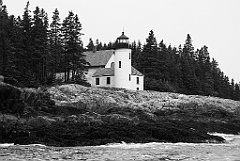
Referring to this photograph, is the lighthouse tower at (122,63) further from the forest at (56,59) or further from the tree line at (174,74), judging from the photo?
the tree line at (174,74)

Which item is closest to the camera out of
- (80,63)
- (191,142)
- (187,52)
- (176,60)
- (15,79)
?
(191,142)

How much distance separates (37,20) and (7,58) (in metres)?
7.85

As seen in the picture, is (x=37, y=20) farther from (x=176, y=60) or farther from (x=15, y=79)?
(x=176, y=60)

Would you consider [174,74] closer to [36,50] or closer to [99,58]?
[99,58]

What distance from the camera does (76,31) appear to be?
5006 cm

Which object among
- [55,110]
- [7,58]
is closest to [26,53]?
[7,58]

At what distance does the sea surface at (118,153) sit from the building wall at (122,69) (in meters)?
24.5

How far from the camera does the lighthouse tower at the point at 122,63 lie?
1897 inches

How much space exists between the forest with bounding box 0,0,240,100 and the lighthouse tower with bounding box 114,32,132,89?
13.3ft

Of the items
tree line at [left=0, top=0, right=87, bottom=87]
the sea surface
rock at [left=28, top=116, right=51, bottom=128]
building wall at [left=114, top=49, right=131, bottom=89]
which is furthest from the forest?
the sea surface

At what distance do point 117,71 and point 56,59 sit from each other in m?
9.65

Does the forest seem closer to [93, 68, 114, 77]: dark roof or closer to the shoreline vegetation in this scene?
[93, 68, 114, 77]: dark roof

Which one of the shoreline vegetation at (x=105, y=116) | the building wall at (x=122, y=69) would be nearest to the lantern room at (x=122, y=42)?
the building wall at (x=122, y=69)

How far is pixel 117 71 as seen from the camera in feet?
159
